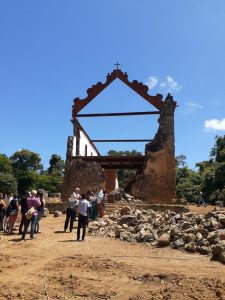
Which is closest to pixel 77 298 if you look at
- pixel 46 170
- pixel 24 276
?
pixel 24 276

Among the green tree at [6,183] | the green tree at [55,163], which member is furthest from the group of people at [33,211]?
the green tree at [55,163]

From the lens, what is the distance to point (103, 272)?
8.30 meters

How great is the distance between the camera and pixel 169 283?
7.60 m

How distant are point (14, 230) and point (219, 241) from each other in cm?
774

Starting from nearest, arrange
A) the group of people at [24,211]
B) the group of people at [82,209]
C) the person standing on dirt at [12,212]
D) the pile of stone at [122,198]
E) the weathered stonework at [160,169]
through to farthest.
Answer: the group of people at [82,209] → the group of people at [24,211] → the person standing on dirt at [12,212] → the pile of stone at [122,198] → the weathered stonework at [160,169]

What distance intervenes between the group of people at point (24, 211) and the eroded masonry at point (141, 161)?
8.42 meters

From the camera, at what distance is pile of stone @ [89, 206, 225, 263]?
10820 mm

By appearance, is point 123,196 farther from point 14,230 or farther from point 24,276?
point 24,276

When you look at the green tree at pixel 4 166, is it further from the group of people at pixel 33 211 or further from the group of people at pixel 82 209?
the group of people at pixel 33 211

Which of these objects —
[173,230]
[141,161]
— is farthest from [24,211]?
[141,161]

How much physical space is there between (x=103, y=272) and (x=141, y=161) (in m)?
15.8

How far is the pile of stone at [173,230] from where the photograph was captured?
10.8 metres

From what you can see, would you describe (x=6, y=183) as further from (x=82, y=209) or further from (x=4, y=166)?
(x=82, y=209)

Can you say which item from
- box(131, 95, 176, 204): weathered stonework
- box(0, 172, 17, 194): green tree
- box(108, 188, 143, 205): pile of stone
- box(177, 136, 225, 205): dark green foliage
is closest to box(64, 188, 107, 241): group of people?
box(108, 188, 143, 205): pile of stone
